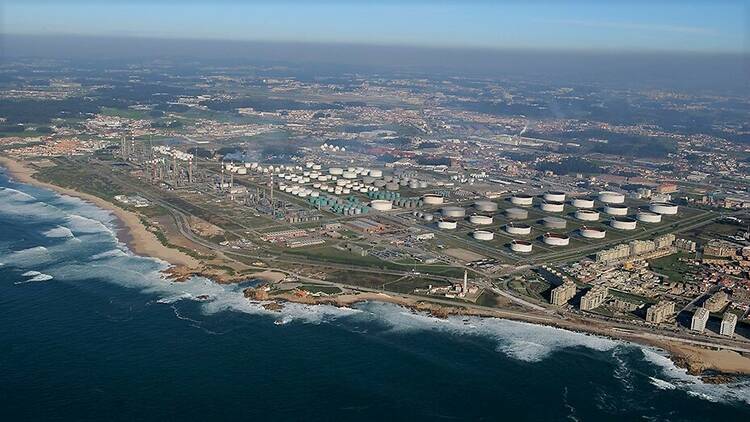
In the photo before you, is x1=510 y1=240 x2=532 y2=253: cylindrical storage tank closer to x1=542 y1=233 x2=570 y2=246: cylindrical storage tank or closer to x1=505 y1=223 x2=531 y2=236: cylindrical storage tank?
x1=542 y1=233 x2=570 y2=246: cylindrical storage tank

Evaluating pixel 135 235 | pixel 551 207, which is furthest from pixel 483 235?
pixel 135 235

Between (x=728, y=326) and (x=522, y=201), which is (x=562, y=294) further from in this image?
(x=522, y=201)

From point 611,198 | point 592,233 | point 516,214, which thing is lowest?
point 592,233

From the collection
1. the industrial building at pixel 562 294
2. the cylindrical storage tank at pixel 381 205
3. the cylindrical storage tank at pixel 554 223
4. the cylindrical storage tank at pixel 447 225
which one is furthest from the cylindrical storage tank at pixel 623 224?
the industrial building at pixel 562 294

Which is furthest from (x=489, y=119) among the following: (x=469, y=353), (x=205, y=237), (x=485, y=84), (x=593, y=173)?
(x=469, y=353)

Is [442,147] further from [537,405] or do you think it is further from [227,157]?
[537,405]

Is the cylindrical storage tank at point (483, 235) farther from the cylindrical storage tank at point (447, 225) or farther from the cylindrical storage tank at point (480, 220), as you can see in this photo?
the cylindrical storage tank at point (480, 220)
